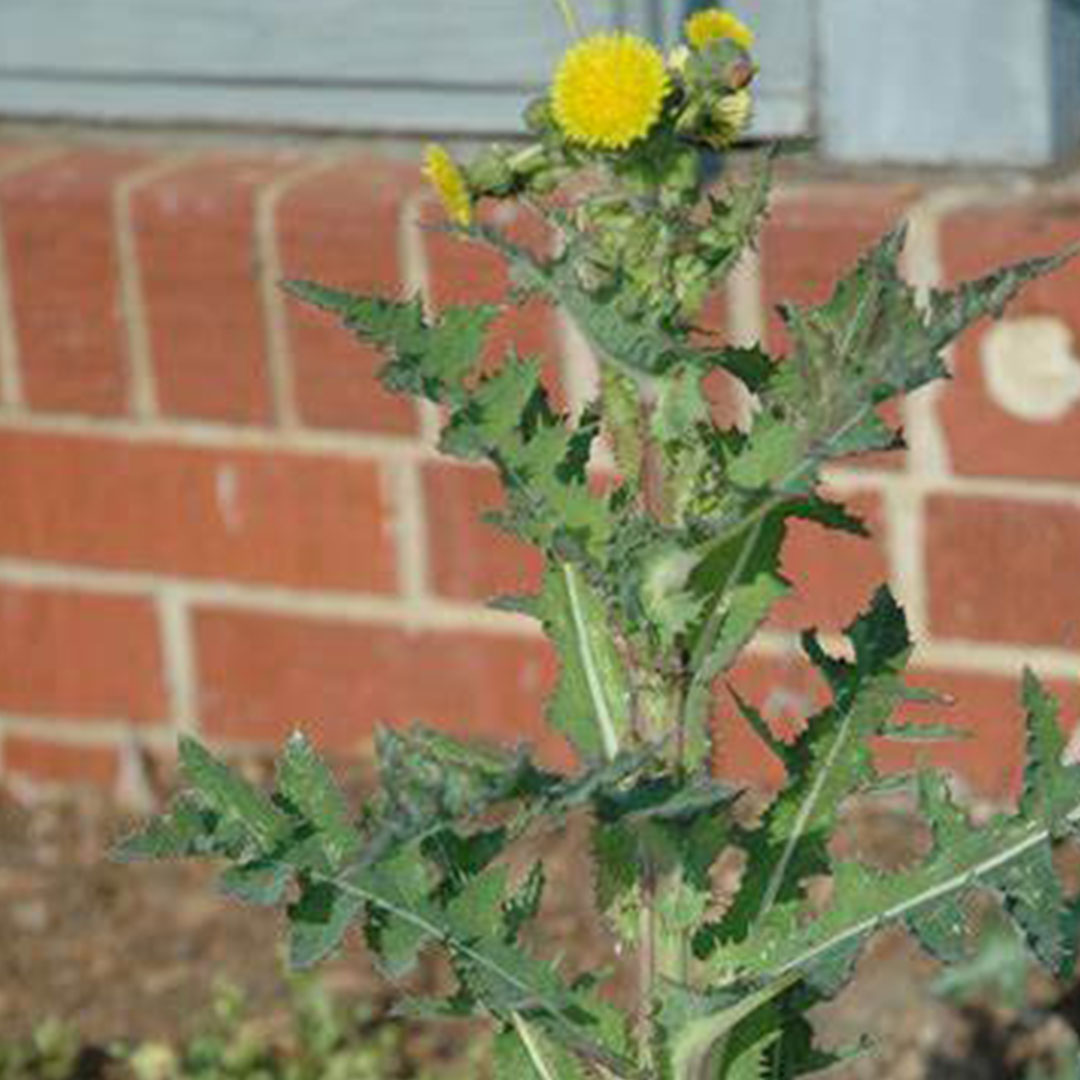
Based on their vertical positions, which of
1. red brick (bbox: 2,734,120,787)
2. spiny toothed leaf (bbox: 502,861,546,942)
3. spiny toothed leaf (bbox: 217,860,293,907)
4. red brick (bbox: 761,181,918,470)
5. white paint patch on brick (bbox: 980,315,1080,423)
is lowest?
red brick (bbox: 2,734,120,787)

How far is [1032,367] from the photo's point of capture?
3627 millimetres

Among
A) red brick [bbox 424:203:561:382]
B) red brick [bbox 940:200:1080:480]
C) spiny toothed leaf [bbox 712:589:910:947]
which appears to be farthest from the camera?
red brick [bbox 424:203:561:382]

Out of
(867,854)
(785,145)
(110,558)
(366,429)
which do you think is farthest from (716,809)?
(110,558)

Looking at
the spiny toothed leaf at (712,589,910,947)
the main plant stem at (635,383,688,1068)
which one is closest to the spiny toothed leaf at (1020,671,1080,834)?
the spiny toothed leaf at (712,589,910,947)

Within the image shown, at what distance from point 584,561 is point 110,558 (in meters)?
2.18

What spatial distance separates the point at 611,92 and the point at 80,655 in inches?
96.3

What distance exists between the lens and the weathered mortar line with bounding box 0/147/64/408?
13.5ft

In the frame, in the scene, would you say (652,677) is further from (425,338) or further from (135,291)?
(135,291)

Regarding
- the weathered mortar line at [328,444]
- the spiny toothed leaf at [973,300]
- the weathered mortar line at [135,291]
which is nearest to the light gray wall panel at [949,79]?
the weathered mortar line at [328,444]

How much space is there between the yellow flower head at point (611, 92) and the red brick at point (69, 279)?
2142mm

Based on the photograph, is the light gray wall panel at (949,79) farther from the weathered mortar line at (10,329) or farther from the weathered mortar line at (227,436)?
the weathered mortar line at (10,329)

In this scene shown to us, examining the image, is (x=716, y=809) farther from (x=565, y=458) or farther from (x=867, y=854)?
(x=867, y=854)

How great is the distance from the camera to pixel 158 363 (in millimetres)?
4031

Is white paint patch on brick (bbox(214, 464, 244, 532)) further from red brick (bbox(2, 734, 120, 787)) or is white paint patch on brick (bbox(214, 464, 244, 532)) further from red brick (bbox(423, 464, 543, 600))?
red brick (bbox(2, 734, 120, 787))
